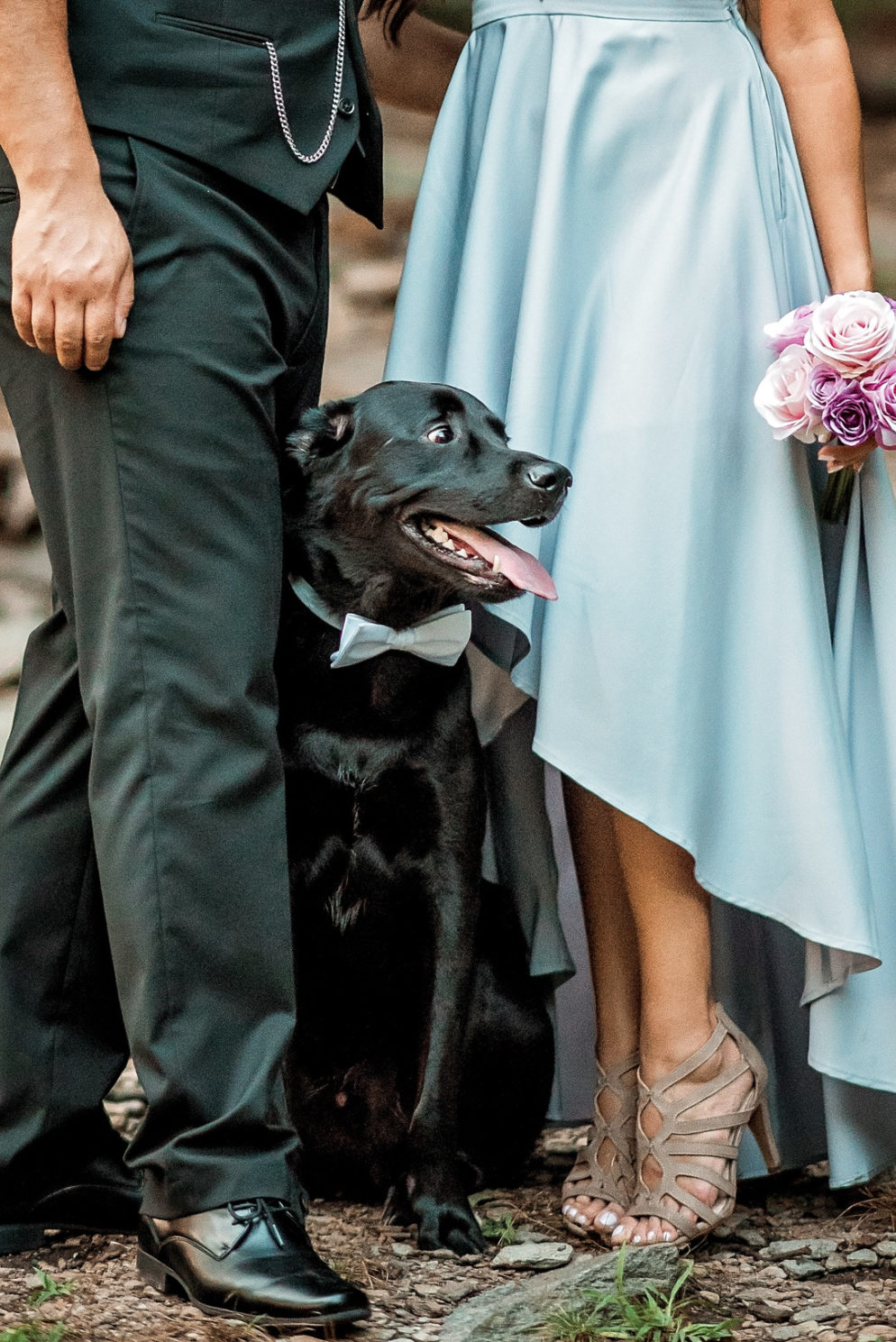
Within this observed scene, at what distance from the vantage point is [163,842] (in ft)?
4.99

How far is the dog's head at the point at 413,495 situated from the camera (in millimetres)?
1876

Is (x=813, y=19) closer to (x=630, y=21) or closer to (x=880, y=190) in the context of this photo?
(x=630, y=21)

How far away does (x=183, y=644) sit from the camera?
1.53 m

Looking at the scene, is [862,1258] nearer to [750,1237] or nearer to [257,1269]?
[750,1237]

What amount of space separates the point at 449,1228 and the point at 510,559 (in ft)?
2.80

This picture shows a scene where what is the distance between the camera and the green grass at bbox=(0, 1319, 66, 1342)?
1425 mm

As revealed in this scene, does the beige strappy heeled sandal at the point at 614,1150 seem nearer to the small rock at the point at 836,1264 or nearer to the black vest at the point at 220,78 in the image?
the small rock at the point at 836,1264

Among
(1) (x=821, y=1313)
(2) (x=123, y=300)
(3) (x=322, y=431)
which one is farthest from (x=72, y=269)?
(1) (x=821, y=1313)

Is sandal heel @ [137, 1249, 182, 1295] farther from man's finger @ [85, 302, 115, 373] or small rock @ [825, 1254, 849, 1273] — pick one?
man's finger @ [85, 302, 115, 373]

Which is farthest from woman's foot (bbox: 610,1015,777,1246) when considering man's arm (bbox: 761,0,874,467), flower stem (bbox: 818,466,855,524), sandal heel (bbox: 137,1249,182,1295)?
man's arm (bbox: 761,0,874,467)

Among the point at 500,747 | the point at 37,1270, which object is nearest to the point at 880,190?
the point at 500,747

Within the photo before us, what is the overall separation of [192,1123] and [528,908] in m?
0.81

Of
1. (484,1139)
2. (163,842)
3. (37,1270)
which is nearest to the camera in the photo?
(163,842)

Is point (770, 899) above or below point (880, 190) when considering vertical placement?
below
